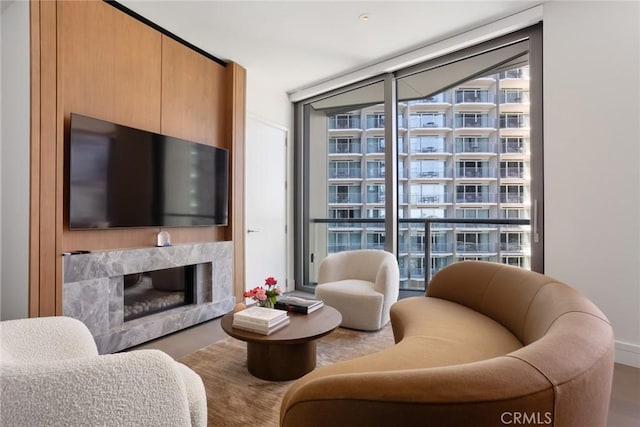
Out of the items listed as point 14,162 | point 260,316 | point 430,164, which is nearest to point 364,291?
point 260,316

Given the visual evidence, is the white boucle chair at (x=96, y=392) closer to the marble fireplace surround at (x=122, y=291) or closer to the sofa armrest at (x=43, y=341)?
the sofa armrest at (x=43, y=341)

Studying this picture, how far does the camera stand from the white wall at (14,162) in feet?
7.20

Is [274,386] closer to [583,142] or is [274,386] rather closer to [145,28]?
[583,142]

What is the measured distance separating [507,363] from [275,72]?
391 centimetres

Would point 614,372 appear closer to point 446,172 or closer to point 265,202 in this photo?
point 446,172

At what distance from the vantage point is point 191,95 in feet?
10.9

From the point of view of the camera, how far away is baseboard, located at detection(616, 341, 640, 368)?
226cm

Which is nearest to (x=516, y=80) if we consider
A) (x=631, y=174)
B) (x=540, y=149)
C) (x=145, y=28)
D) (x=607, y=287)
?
(x=540, y=149)

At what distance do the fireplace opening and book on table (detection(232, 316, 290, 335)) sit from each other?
128 cm

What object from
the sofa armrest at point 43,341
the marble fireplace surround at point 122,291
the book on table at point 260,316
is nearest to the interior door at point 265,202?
the marble fireplace surround at point 122,291

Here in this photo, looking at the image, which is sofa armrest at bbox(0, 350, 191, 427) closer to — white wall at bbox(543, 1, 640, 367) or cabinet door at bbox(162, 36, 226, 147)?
cabinet door at bbox(162, 36, 226, 147)

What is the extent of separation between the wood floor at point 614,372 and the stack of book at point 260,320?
2.66 ft

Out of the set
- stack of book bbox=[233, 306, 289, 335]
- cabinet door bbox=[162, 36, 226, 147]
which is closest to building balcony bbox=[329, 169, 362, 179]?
cabinet door bbox=[162, 36, 226, 147]

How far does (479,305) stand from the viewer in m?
2.14
